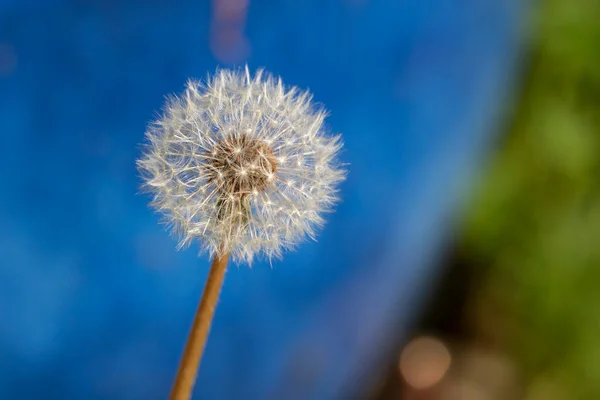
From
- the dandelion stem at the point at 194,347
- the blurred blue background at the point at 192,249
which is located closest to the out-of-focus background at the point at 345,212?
the blurred blue background at the point at 192,249

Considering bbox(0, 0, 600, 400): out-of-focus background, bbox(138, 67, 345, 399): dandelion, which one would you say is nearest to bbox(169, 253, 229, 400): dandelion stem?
bbox(138, 67, 345, 399): dandelion

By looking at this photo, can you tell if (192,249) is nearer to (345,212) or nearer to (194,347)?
(345,212)

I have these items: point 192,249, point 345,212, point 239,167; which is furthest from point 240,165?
point 345,212

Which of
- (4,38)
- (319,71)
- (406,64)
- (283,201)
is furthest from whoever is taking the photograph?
(406,64)

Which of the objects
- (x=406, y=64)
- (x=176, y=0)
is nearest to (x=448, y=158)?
(x=406, y=64)

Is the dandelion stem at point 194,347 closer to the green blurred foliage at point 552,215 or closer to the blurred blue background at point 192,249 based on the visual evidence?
the blurred blue background at point 192,249

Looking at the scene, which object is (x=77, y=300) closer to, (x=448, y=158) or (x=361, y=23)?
(x=361, y=23)
